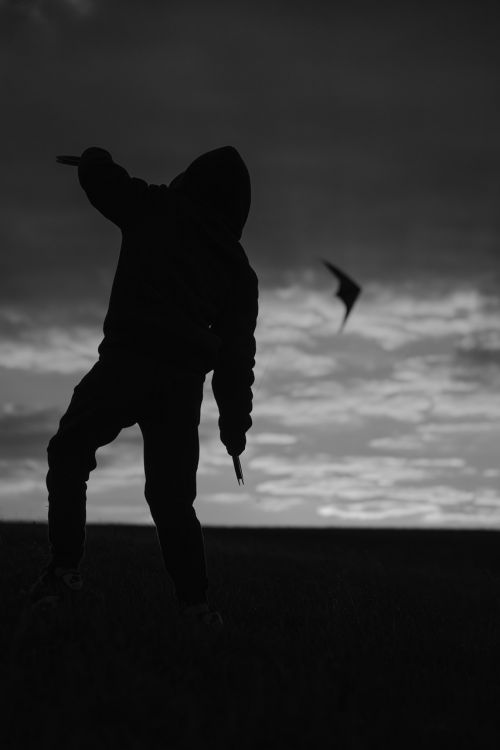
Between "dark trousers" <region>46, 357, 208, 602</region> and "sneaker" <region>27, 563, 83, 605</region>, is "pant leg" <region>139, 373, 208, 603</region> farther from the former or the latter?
"sneaker" <region>27, 563, 83, 605</region>

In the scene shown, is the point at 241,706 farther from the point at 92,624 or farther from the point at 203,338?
the point at 203,338

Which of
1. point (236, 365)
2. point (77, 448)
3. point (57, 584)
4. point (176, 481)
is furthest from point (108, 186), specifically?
point (57, 584)

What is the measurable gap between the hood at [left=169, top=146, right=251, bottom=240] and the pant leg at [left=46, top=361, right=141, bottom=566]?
1270 mm

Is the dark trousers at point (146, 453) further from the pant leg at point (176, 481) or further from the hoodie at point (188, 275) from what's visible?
the hoodie at point (188, 275)

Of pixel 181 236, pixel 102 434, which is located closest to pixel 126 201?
pixel 181 236

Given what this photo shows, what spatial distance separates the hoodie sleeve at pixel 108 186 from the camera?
4344mm

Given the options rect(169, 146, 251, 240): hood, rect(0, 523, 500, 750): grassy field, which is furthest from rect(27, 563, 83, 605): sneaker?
rect(169, 146, 251, 240): hood

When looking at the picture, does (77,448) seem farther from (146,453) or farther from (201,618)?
(201,618)

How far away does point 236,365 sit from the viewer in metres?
4.64

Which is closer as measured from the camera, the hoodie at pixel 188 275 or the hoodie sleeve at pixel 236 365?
the hoodie at pixel 188 275

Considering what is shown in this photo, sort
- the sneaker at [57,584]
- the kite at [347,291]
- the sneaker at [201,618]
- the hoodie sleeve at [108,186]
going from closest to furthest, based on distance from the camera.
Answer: the sneaker at [201,618] → the sneaker at [57,584] → the hoodie sleeve at [108,186] → the kite at [347,291]

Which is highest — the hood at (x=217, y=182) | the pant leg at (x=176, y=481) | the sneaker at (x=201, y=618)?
the hood at (x=217, y=182)

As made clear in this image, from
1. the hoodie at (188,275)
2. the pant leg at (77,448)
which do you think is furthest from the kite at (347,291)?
the pant leg at (77,448)

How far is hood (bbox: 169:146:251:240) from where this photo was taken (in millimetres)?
4664
